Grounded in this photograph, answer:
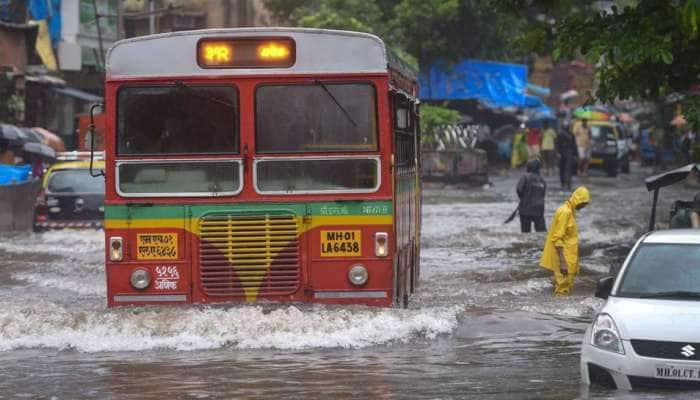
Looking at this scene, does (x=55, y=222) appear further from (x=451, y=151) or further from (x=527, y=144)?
(x=527, y=144)

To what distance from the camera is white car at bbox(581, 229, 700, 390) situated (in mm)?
9984

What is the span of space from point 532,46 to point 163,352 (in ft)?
16.4

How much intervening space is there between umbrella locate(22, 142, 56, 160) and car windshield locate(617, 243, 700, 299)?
75.5ft

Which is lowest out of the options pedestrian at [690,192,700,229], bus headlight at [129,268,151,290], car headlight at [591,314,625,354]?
car headlight at [591,314,625,354]

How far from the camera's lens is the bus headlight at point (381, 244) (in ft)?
43.9

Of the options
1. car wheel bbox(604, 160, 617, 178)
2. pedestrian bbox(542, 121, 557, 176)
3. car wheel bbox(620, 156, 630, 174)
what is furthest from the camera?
car wheel bbox(620, 156, 630, 174)

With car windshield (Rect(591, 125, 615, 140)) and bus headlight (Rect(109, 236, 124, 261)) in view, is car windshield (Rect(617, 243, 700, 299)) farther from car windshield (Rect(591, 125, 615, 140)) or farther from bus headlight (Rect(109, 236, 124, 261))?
car windshield (Rect(591, 125, 615, 140))

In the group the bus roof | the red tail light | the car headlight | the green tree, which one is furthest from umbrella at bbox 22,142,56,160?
the car headlight

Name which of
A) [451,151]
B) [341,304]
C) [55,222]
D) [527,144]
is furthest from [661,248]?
[527,144]

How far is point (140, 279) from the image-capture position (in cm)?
1337

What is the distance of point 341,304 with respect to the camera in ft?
44.2

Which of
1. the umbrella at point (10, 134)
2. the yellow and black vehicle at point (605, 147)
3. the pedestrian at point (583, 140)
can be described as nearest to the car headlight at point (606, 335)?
the umbrella at point (10, 134)

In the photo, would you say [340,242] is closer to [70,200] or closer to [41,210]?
[70,200]

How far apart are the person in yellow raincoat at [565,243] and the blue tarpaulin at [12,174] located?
587 inches
